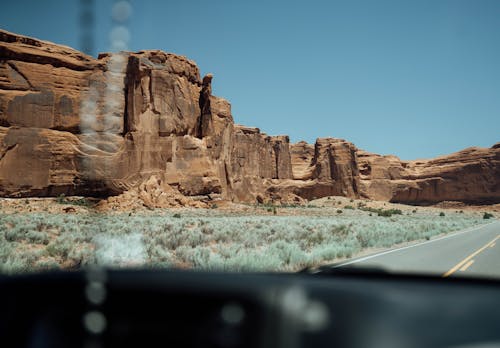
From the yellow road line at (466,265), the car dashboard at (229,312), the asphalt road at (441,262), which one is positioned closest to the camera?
the car dashboard at (229,312)

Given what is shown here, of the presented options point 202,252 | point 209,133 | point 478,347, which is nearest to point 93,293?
point 478,347

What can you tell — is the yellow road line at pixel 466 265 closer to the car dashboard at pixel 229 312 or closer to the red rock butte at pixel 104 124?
the car dashboard at pixel 229 312

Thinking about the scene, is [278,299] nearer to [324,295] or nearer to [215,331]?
[324,295]

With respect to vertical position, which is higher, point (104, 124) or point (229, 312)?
point (104, 124)

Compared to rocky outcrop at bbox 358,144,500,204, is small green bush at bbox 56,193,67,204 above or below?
below

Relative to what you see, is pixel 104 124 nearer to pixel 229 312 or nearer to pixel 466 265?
pixel 466 265

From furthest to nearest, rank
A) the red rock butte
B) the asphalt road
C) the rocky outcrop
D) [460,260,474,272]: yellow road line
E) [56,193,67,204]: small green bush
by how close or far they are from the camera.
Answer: the rocky outcrop < the red rock butte < [56,193,67,204]: small green bush < [460,260,474,272]: yellow road line < the asphalt road

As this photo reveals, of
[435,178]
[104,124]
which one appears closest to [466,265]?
[104,124]

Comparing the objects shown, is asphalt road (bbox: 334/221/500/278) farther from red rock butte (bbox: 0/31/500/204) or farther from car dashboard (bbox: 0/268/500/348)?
red rock butte (bbox: 0/31/500/204)

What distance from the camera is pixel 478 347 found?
167cm

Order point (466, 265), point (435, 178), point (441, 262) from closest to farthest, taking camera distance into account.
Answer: point (466, 265) < point (441, 262) < point (435, 178)

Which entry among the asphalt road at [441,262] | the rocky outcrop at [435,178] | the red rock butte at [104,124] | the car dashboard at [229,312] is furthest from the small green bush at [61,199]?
the rocky outcrop at [435,178]

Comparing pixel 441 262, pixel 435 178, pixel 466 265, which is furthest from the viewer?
pixel 435 178

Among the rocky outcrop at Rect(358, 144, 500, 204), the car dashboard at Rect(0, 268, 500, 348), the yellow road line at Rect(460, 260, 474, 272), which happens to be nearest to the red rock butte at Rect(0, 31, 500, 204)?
the yellow road line at Rect(460, 260, 474, 272)
